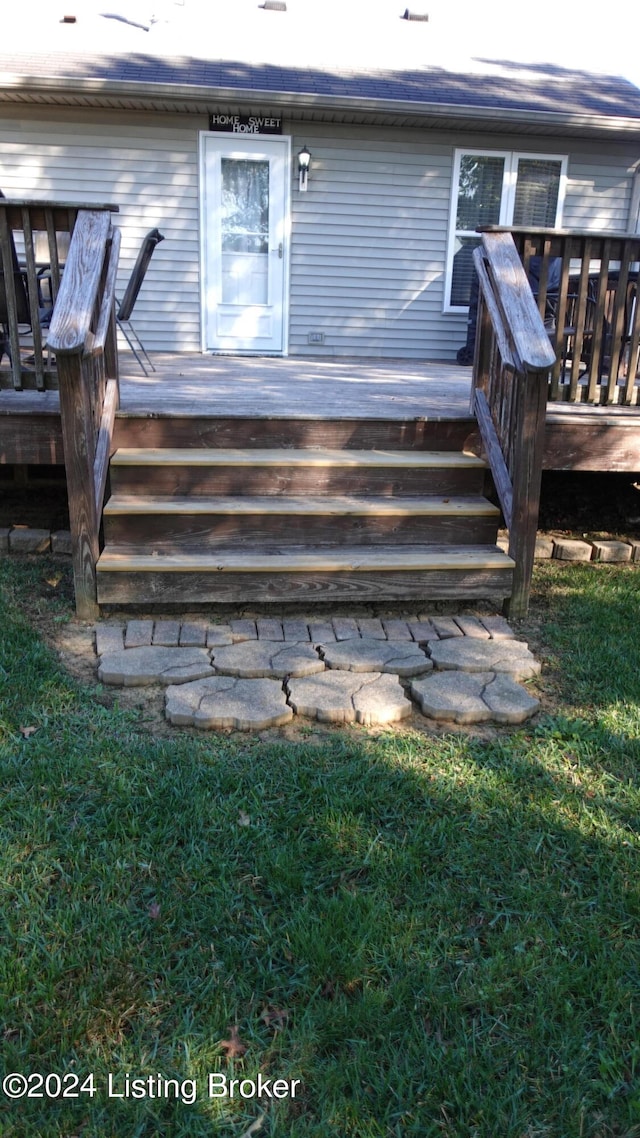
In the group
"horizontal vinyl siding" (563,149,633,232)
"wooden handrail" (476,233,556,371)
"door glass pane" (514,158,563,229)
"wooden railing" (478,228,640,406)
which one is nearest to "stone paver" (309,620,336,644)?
"wooden handrail" (476,233,556,371)

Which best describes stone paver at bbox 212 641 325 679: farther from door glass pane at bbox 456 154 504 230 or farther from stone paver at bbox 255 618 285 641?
door glass pane at bbox 456 154 504 230

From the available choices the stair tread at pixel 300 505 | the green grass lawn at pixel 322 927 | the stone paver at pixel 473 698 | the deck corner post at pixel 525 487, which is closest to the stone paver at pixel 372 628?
the stone paver at pixel 473 698

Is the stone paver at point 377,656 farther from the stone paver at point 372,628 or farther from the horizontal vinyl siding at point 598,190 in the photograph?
the horizontal vinyl siding at point 598,190

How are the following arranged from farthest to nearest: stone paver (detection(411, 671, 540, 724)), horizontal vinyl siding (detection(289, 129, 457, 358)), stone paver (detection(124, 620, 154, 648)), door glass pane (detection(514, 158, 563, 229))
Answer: door glass pane (detection(514, 158, 563, 229))
horizontal vinyl siding (detection(289, 129, 457, 358))
stone paver (detection(124, 620, 154, 648))
stone paver (detection(411, 671, 540, 724))

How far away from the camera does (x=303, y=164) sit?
7754 millimetres

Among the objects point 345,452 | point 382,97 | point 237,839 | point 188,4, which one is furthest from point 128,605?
point 188,4

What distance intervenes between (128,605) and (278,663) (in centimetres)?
84

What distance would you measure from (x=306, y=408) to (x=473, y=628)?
1530mm

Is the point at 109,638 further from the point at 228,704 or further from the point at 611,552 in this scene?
the point at 611,552

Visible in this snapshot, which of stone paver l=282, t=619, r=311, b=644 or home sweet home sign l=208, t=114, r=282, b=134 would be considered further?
home sweet home sign l=208, t=114, r=282, b=134

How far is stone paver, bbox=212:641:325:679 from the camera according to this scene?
291 centimetres

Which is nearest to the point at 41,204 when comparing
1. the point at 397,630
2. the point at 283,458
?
the point at 283,458

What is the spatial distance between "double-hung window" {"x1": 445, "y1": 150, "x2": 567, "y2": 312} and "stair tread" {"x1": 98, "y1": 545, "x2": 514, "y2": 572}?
5560 millimetres

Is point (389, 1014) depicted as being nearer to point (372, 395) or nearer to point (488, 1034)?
point (488, 1034)
